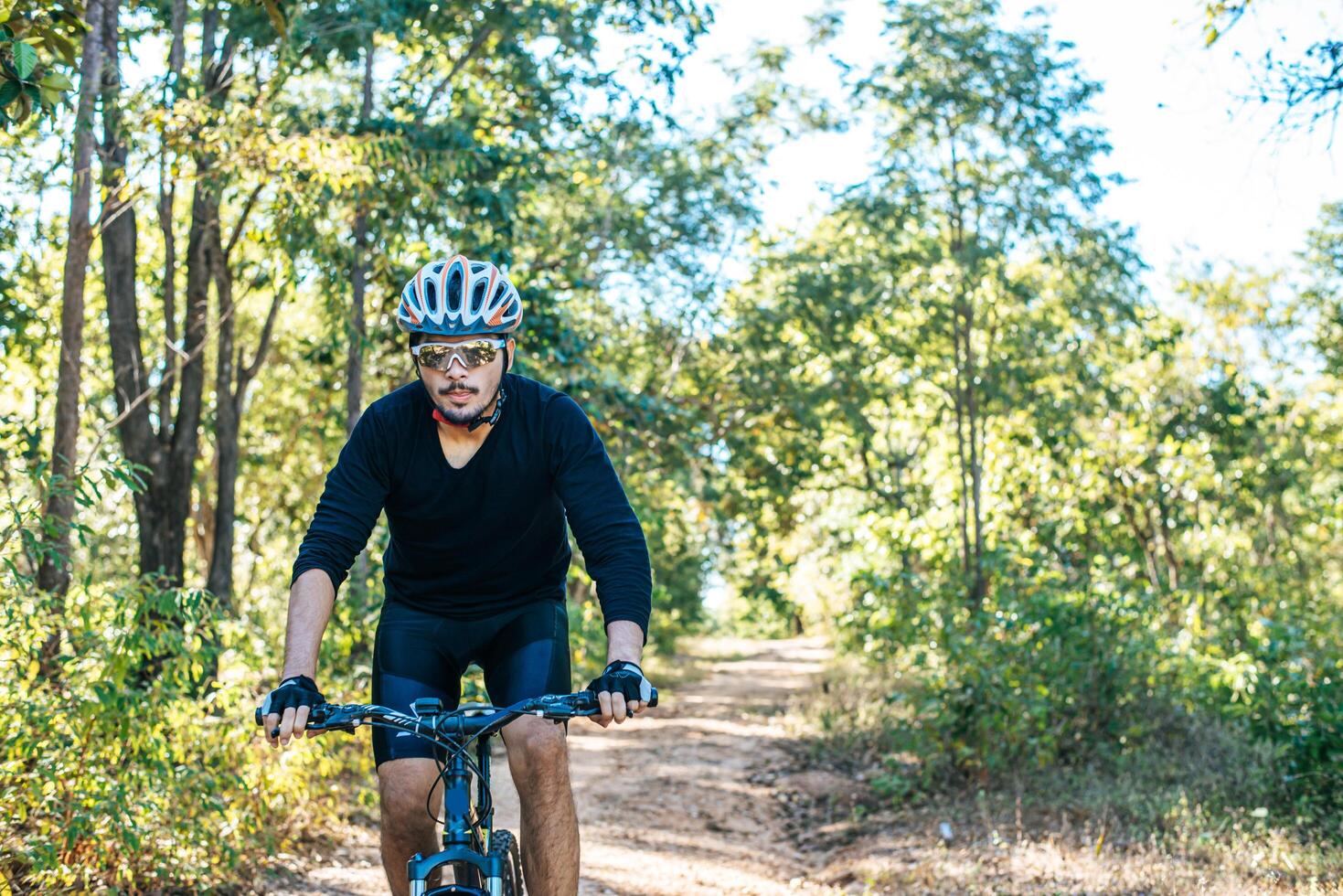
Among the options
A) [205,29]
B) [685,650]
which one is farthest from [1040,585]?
[685,650]

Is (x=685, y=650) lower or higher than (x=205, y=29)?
lower

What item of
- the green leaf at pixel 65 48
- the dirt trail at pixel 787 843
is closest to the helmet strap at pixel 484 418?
the green leaf at pixel 65 48

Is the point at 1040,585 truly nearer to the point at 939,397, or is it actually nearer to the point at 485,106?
the point at 939,397

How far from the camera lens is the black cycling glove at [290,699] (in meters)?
3.04

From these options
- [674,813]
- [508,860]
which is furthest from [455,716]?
[674,813]

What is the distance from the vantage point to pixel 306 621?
11.5 feet

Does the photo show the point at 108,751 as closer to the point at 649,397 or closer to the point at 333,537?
the point at 333,537

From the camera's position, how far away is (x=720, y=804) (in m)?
10.8

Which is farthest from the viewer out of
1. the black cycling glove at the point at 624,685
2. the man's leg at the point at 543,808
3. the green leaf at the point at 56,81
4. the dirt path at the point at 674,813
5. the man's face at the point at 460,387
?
the dirt path at the point at 674,813

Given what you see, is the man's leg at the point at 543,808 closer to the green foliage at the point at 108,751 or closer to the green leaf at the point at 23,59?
the green foliage at the point at 108,751

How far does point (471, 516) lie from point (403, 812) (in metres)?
0.90

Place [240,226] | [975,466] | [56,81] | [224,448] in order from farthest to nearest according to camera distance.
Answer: [224,448] < [975,466] < [240,226] < [56,81]

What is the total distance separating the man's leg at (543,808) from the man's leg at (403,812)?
239mm

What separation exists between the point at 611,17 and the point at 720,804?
7.59 metres
